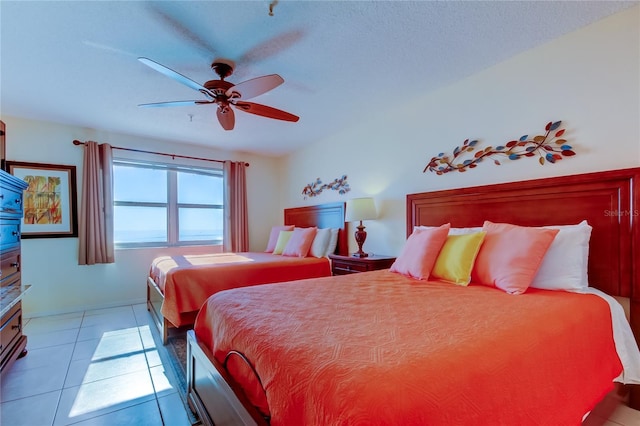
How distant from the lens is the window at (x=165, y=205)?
4070 mm

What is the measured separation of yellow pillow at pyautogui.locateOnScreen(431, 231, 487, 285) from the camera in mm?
1925

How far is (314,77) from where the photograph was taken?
2.47m

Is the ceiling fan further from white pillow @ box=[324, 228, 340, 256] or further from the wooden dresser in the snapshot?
white pillow @ box=[324, 228, 340, 256]

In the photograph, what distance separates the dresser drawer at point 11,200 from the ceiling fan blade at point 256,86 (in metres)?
1.66

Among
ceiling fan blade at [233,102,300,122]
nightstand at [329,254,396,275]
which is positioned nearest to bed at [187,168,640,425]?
nightstand at [329,254,396,275]

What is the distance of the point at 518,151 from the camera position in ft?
7.25

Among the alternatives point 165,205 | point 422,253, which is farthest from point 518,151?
point 165,205

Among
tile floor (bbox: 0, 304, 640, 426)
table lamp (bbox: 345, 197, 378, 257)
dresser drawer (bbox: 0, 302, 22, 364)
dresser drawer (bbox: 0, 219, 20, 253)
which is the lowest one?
tile floor (bbox: 0, 304, 640, 426)

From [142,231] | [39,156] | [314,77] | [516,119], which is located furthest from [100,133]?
[516,119]

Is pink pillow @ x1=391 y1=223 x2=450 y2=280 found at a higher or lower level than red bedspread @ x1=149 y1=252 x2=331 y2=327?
higher

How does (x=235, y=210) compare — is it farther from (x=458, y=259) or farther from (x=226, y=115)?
(x=458, y=259)

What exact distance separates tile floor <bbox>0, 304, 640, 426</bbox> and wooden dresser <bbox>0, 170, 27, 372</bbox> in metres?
0.18

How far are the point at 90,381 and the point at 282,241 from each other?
2464mm

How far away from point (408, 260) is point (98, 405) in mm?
2251
